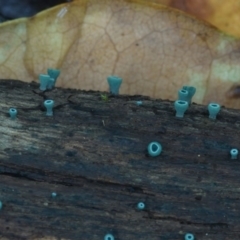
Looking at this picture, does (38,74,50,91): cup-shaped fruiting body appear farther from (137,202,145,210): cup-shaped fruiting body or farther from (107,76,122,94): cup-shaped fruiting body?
(137,202,145,210): cup-shaped fruiting body

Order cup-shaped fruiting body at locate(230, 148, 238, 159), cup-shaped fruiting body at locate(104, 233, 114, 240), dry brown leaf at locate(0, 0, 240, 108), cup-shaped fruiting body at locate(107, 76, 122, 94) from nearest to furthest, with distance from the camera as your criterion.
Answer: cup-shaped fruiting body at locate(104, 233, 114, 240) < cup-shaped fruiting body at locate(230, 148, 238, 159) < cup-shaped fruiting body at locate(107, 76, 122, 94) < dry brown leaf at locate(0, 0, 240, 108)

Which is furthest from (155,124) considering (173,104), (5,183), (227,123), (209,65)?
(5,183)

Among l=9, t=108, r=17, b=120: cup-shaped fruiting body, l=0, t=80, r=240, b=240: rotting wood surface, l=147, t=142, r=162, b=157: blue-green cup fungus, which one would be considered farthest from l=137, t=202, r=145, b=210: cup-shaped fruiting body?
l=9, t=108, r=17, b=120: cup-shaped fruiting body

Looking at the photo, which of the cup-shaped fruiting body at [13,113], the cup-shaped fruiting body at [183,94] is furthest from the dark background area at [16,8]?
the cup-shaped fruiting body at [183,94]

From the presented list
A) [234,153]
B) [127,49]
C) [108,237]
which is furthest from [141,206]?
[127,49]

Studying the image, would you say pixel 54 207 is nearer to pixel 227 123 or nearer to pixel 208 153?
pixel 208 153

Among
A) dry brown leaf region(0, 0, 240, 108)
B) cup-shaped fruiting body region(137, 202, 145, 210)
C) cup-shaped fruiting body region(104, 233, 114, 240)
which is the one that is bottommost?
cup-shaped fruiting body region(104, 233, 114, 240)

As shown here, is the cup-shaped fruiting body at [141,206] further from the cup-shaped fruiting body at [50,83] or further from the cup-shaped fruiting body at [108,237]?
the cup-shaped fruiting body at [50,83]
